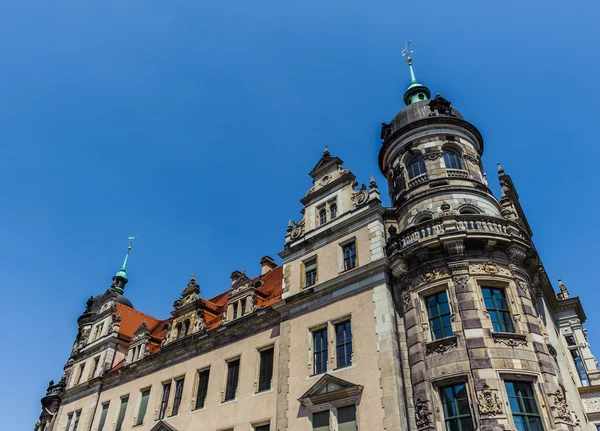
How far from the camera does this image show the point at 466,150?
1001 inches

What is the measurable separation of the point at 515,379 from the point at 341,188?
524 inches

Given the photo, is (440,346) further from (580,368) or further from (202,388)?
(202,388)

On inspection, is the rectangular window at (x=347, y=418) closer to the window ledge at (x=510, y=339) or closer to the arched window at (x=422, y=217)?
the window ledge at (x=510, y=339)

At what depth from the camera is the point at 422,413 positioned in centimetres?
1770

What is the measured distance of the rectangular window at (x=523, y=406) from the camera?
1648 centimetres

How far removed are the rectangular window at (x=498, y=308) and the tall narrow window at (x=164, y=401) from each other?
20.0 m

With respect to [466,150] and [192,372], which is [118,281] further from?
[466,150]

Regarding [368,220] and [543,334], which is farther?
[368,220]

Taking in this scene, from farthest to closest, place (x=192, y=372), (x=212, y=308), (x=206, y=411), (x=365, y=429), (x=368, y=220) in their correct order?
1. (x=212, y=308)
2. (x=192, y=372)
3. (x=206, y=411)
4. (x=368, y=220)
5. (x=365, y=429)

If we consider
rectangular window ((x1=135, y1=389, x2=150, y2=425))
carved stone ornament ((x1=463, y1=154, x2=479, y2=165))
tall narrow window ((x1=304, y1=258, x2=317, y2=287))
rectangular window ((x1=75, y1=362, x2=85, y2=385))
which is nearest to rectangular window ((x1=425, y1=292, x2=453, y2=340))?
tall narrow window ((x1=304, y1=258, x2=317, y2=287))

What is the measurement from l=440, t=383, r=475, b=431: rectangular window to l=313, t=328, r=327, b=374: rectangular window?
19.0ft

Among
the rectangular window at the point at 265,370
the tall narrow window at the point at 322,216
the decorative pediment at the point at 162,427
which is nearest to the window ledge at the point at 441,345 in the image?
the rectangular window at the point at 265,370

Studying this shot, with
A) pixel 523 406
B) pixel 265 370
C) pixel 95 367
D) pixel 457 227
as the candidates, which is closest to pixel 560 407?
pixel 523 406

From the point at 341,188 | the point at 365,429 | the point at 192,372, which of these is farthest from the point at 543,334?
the point at 192,372
